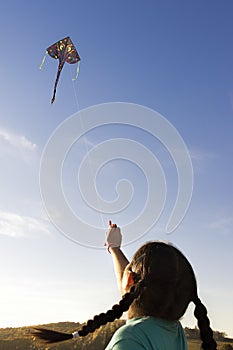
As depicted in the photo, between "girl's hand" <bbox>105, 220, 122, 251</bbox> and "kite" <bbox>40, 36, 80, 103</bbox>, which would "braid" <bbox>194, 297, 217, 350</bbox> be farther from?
"kite" <bbox>40, 36, 80, 103</bbox>

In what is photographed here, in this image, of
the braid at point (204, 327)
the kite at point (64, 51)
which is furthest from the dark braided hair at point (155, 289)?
the kite at point (64, 51)

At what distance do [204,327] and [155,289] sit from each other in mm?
535

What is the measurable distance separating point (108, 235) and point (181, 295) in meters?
0.98

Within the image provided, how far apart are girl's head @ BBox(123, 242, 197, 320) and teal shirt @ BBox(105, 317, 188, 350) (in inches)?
2.2

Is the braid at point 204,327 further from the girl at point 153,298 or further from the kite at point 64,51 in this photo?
the kite at point 64,51

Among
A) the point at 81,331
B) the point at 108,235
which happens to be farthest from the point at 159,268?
the point at 108,235

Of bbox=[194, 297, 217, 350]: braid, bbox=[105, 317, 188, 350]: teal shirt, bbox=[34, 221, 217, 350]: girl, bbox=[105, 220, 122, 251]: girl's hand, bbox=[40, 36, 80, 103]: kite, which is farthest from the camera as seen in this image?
bbox=[40, 36, 80, 103]: kite

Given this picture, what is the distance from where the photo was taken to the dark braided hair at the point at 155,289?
265 centimetres

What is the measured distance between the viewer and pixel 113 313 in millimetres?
2707

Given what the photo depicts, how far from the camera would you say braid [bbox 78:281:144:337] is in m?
2.63

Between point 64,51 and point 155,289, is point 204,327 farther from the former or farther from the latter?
point 64,51

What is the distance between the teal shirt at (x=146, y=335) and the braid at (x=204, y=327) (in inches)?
5.9

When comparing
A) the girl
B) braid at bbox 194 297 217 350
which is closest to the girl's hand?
the girl

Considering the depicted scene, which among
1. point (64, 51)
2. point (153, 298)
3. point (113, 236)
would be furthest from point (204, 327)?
point (64, 51)
